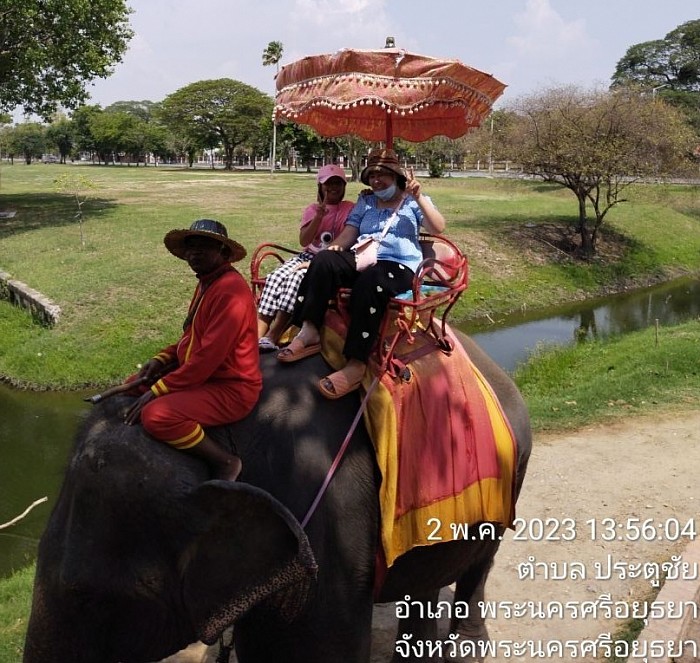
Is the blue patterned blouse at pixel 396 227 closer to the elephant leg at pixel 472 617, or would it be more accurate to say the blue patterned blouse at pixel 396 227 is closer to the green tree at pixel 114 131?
the elephant leg at pixel 472 617

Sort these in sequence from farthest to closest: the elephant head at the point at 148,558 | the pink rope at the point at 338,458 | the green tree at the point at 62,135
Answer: the green tree at the point at 62,135, the pink rope at the point at 338,458, the elephant head at the point at 148,558

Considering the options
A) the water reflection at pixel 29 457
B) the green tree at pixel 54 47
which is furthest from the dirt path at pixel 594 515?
the green tree at pixel 54 47

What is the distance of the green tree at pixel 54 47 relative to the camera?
70.9 feet

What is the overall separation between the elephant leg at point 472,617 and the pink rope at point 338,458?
1.81m

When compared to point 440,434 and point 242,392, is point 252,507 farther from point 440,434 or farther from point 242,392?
point 440,434

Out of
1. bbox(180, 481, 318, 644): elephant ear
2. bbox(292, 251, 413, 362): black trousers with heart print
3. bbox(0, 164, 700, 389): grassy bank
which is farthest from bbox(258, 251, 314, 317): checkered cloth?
bbox(0, 164, 700, 389): grassy bank

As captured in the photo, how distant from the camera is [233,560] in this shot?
256 cm

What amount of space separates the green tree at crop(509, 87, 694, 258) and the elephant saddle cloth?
20.1 metres

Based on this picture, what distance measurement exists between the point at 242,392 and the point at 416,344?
3.85ft

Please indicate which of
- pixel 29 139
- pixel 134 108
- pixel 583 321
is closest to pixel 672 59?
pixel 583 321

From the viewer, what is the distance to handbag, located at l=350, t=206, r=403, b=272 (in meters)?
3.69

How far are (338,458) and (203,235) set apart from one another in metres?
1.07

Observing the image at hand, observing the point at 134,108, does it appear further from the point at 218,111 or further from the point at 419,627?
the point at 419,627

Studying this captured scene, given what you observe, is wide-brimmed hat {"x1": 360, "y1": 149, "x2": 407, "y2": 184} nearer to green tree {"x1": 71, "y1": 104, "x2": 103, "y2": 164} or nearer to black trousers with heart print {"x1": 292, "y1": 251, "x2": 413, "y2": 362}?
black trousers with heart print {"x1": 292, "y1": 251, "x2": 413, "y2": 362}
